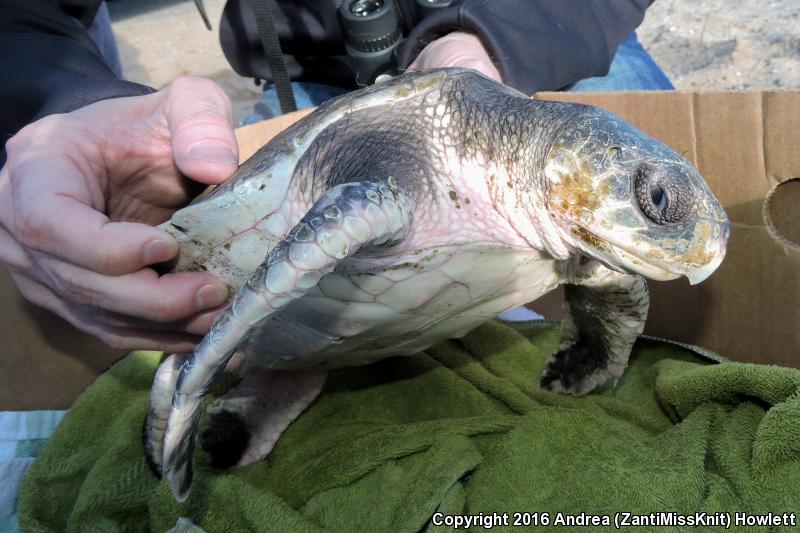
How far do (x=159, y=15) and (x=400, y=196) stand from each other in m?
4.41

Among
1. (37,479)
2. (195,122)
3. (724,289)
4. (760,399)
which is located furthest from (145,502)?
(724,289)

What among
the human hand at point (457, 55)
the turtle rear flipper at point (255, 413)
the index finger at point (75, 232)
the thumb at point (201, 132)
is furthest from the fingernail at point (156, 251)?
the human hand at point (457, 55)

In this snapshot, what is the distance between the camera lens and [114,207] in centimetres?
142

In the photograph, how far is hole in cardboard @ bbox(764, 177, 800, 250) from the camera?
1314mm

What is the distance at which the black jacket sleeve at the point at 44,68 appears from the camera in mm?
1544

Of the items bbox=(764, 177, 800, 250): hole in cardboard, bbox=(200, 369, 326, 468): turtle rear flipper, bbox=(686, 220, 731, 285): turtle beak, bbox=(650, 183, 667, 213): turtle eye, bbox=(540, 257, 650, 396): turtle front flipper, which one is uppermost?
bbox=(650, 183, 667, 213): turtle eye

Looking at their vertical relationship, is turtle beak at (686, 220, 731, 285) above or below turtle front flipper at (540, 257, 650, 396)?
above

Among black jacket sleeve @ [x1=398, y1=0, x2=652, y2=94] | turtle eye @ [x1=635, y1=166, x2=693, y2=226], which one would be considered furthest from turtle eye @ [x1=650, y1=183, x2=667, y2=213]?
black jacket sleeve @ [x1=398, y1=0, x2=652, y2=94]

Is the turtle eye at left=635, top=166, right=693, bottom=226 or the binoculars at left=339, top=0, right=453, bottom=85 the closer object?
the turtle eye at left=635, top=166, right=693, bottom=226

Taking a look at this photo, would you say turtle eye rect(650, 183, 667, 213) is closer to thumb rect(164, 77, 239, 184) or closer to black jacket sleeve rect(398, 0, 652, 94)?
thumb rect(164, 77, 239, 184)

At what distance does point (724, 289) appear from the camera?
56.9 inches

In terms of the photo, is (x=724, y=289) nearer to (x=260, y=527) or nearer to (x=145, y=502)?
(x=260, y=527)

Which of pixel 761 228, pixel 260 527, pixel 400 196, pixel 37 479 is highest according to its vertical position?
pixel 400 196

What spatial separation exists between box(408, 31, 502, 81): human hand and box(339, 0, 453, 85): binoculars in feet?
0.35
